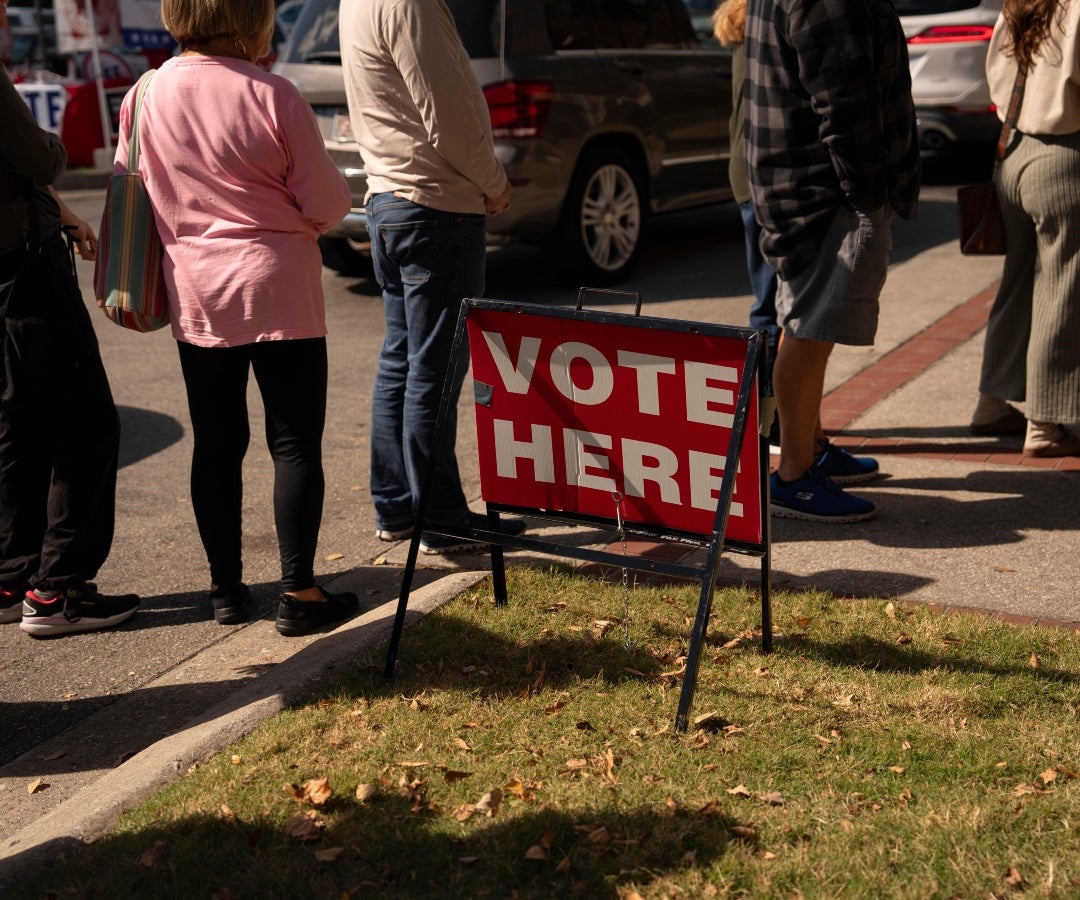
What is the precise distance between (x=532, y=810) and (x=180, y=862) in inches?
30.1

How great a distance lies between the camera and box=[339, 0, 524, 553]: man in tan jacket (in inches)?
173

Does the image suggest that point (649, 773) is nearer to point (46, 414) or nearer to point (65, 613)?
point (65, 613)

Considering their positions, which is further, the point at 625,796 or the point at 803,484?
the point at 803,484

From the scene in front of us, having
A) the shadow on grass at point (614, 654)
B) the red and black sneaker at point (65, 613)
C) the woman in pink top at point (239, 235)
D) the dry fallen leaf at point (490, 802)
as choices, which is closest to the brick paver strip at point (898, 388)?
the shadow on grass at point (614, 654)

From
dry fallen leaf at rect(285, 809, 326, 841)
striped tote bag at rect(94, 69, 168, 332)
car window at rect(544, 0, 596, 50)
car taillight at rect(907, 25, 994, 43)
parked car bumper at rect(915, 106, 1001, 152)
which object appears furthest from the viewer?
parked car bumper at rect(915, 106, 1001, 152)

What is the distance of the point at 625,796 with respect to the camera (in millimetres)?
3219

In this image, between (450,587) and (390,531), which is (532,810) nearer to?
(450,587)

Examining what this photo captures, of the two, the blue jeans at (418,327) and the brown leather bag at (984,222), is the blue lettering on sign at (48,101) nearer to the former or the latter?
the blue jeans at (418,327)

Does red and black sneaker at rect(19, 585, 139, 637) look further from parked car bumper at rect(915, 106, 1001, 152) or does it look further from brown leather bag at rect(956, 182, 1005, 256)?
parked car bumper at rect(915, 106, 1001, 152)

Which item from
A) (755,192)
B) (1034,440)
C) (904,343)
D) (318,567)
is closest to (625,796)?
(318,567)

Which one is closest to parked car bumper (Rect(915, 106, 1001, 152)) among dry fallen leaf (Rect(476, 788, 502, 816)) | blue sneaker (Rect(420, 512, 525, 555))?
blue sneaker (Rect(420, 512, 525, 555))

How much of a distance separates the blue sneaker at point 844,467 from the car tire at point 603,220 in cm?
409

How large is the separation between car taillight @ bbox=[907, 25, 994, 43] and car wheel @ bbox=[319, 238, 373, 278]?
5.22 meters

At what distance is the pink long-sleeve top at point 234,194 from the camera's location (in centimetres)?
Answer: 388
